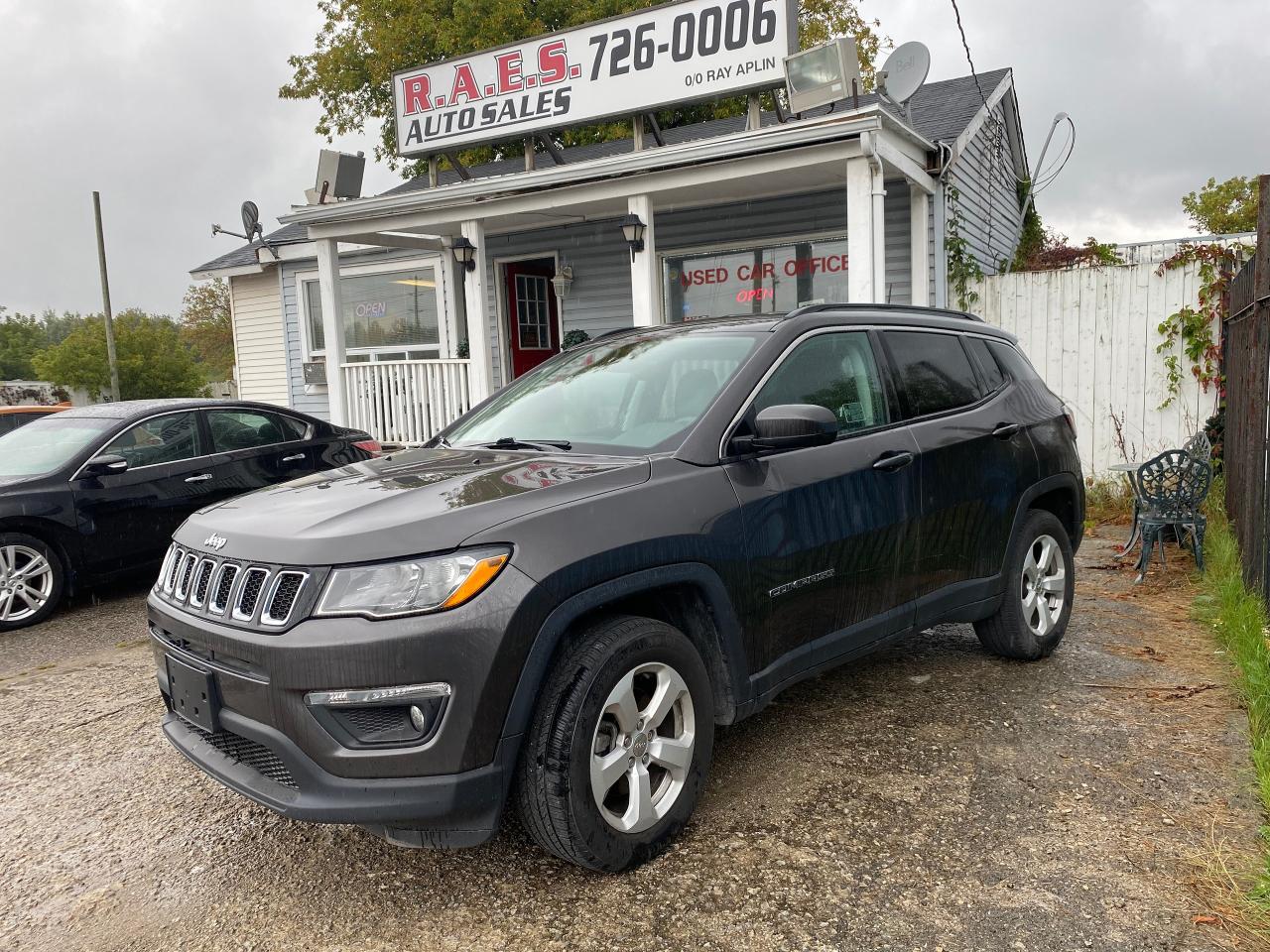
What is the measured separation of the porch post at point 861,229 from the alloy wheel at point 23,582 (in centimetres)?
647

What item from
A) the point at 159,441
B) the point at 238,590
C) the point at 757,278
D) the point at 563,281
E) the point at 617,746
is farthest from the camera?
the point at 563,281

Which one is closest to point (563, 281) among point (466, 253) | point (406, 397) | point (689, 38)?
point (466, 253)

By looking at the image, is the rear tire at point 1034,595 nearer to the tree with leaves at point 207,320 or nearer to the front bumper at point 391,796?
the front bumper at point 391,796

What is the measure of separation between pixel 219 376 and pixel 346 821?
74.6 metres

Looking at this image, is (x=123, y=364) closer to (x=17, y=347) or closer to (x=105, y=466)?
(x=105, y=466)

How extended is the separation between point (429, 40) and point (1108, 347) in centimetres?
1825

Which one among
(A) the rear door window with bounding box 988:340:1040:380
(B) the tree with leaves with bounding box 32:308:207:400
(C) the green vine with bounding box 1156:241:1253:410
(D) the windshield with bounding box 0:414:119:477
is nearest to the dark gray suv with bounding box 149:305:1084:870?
(A) the rear door window with bounding box 988:340:1040:380

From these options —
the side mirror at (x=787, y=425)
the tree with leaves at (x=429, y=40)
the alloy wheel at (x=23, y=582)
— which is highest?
the tree with leaves at (x=429, y=40)

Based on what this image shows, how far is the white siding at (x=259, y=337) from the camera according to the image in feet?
53.7

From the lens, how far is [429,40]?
21922 mm

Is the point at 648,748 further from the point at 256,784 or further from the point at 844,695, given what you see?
the point at 844,695

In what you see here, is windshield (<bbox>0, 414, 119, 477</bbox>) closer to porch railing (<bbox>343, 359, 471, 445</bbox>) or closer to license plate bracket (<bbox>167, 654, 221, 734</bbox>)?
porch railing (<bbox>343, 359, 471, 445</bbox>)

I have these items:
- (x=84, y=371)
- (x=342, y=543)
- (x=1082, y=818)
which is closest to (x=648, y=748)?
(x=342, y=543)

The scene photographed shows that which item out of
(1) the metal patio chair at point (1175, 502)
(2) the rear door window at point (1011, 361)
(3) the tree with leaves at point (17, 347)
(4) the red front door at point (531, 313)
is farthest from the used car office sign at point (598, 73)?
(3) the tree with leaves at point (17, 347)
